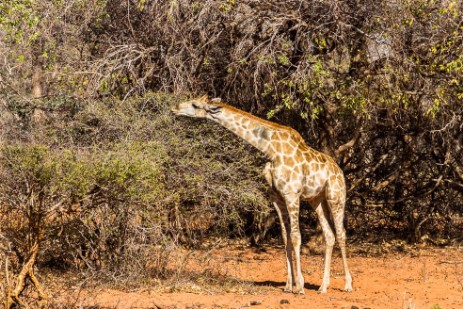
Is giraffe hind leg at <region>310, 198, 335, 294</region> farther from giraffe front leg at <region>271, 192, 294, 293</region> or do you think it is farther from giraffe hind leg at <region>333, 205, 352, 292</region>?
giraffe front leg at <region>271, 192, 294, 293</region>

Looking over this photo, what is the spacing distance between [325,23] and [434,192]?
4.75m

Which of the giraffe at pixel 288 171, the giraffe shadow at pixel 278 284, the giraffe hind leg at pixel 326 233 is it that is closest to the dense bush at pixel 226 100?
the giraffe at pixel 288 171

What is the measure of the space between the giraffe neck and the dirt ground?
180 cm

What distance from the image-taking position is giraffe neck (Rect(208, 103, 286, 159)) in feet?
36.9

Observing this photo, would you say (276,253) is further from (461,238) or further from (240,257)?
(461,238)

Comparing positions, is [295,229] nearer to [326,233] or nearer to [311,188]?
[311,188]

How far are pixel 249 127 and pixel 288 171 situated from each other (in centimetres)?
82

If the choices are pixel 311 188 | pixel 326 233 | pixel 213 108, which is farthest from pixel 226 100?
pixel 326 233

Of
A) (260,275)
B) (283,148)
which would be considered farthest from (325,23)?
(260,275)

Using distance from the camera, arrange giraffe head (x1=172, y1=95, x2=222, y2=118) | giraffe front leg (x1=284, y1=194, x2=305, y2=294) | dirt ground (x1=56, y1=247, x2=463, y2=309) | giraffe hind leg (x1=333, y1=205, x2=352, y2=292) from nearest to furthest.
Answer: dirt ground (x1=56, y1=247, x2=463, y2=309) → giraffe front leg (x1=284, y1=194, x2=305, y2=294) → giraffe head (x1=172, y1=95, x2=222, y2=118) → giraffe hind leg (x1=333, y1=205, x2=352, y2=292)

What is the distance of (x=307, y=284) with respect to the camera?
12.0 metres

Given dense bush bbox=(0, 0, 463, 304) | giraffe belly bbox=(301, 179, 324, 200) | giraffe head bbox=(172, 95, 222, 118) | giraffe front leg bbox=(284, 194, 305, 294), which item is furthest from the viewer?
giraffe belly bbox=(301, 179, 324, 200)

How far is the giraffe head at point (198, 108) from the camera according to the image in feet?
36.6

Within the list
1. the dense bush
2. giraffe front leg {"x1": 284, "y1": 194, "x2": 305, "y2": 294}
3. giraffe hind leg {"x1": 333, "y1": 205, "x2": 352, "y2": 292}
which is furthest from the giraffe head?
giraffe hind leg {"x1": 333, "y1": 205, "x2": 352, "y2": 292}
